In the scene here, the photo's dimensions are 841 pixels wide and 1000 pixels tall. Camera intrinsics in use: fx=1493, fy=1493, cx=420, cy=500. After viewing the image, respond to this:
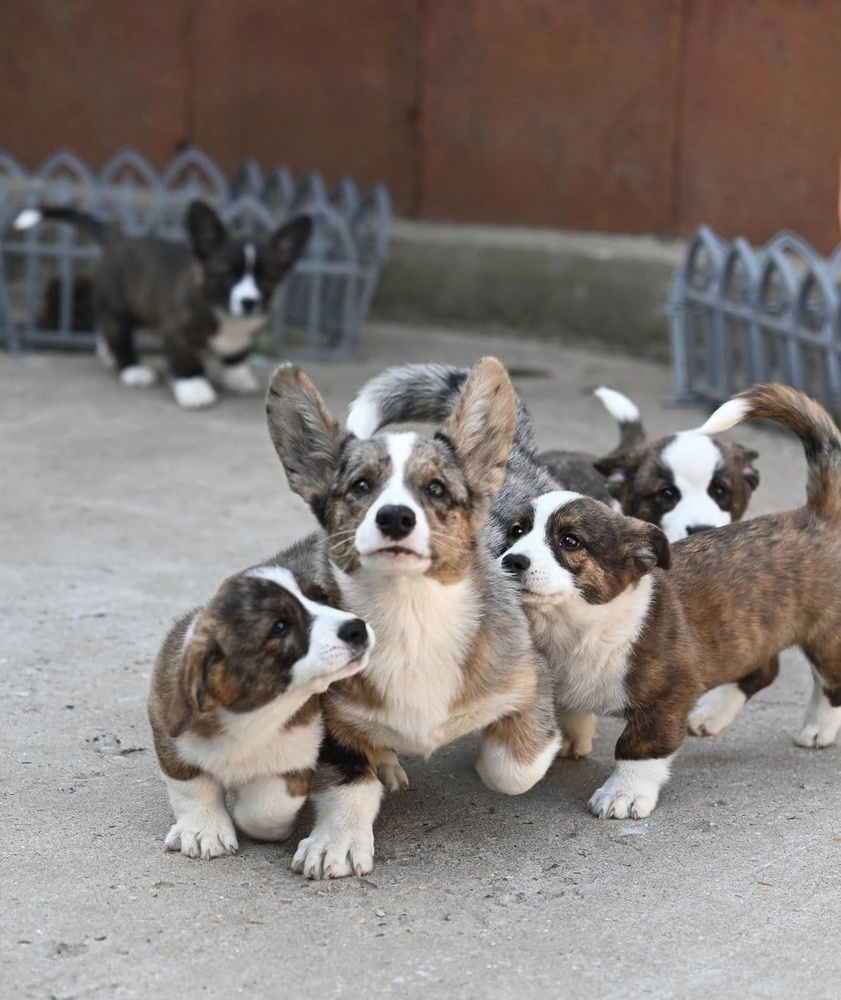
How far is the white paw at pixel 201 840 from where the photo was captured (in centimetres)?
338

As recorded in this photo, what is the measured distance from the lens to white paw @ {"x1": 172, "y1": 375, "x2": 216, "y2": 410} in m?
7.93

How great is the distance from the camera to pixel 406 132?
9.95 m

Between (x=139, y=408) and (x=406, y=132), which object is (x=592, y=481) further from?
(x=406, y=132)

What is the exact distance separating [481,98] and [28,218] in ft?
9.90

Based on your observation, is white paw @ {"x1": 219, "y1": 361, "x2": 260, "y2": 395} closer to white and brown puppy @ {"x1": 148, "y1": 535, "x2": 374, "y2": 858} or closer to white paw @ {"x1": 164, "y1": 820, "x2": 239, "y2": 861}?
white and brown puppy @ {"x1": 148, "y1": 535, "x2": 374, "y2": 858}

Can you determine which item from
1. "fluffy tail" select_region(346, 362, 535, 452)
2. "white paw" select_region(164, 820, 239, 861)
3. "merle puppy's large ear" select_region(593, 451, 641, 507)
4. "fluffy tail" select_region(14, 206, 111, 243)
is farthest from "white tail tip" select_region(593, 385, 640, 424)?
"fluffy tail" select_region(14, 206, 111, 243)

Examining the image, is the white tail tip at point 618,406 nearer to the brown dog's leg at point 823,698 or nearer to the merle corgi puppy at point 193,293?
the brown dog's leg at point 823,698

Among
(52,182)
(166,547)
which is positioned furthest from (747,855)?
(52,182)

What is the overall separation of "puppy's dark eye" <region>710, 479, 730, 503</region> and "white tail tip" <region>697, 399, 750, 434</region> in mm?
689

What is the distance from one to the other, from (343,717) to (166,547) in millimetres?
2333

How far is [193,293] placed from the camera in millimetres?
7926

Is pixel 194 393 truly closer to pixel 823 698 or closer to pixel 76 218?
pixel 76 218

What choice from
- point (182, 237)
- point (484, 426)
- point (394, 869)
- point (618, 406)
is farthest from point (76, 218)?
point (394, 869)

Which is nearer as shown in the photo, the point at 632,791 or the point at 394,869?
the point at 394,869
